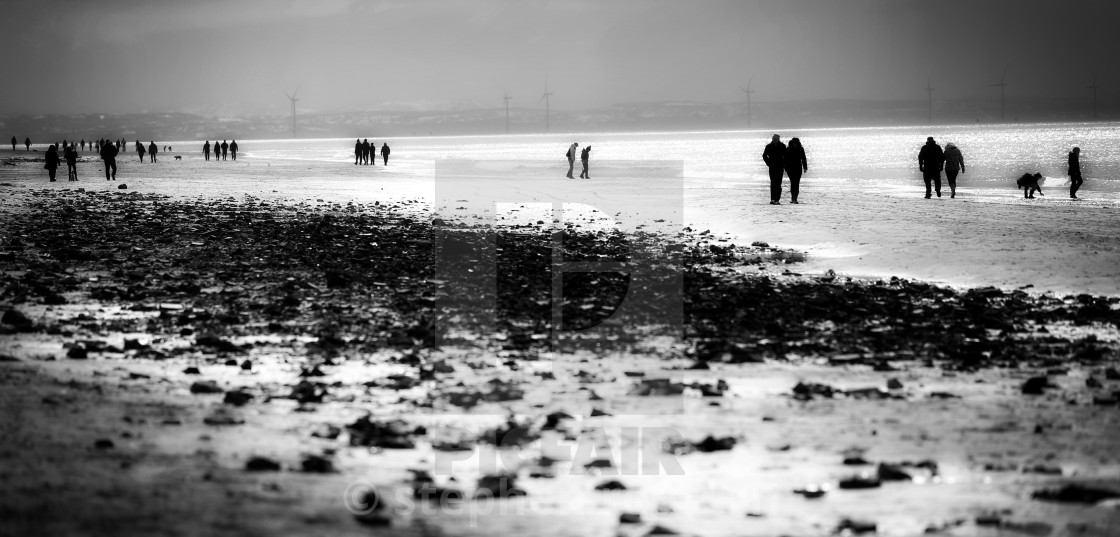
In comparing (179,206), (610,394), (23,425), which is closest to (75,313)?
(23,425)

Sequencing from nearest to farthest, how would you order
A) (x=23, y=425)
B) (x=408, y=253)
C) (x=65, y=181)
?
1. (x=23, y=425)
2. (x=408, y=253)
3. (x=65, y=181)

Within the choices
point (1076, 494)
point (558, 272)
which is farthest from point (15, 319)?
point (1076, 494)

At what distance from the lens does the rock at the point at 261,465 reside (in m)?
6.11

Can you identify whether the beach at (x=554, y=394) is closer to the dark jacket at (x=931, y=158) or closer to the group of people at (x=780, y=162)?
the group of people at (x=780, y=162)

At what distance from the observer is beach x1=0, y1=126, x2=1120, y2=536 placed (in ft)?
18.4

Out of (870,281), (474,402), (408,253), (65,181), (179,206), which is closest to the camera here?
(474,402)

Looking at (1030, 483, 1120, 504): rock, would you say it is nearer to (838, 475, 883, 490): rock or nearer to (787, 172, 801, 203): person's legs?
(838, 475, 883, 490): rock

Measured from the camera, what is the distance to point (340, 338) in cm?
1062

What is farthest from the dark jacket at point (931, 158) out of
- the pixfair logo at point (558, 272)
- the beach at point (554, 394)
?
the beach at point (554, 394)

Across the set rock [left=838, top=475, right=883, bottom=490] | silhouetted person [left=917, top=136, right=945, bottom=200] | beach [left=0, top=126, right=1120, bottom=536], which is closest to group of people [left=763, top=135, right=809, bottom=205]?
silhouetted person [left=917, top=136, right=945, bottom=200]

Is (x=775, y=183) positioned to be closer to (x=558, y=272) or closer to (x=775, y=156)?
(x=775, y=156)

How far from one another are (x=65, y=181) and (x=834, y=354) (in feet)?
127

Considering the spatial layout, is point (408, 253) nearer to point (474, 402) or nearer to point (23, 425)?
point (474, 402)

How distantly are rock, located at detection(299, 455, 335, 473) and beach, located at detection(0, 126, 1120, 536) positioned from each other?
2 centimetres
